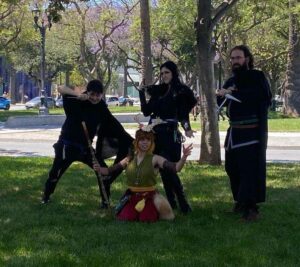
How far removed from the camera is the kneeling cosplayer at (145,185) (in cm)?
721

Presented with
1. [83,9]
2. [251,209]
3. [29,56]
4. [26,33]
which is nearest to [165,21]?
[83,9]

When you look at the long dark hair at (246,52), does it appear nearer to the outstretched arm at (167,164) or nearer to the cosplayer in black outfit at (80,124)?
the outstretched arm at (167,164)

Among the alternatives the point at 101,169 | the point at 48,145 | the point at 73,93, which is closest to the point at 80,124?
the point at 73,93

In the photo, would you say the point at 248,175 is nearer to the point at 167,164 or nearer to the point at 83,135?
the point at 167,164

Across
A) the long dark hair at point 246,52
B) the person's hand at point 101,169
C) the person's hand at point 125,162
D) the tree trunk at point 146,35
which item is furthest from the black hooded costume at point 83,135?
the tree trunk at point 146,35

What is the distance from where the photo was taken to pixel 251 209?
24.1 ft

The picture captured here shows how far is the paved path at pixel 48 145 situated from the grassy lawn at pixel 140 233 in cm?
820

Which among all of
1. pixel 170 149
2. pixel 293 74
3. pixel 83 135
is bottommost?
pixel 170 149

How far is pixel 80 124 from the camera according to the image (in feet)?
26.3

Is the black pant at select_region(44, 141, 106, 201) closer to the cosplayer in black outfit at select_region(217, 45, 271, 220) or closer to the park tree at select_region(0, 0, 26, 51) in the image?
the cosplayer in black outfit at select_region(217, 45, 271, 220)

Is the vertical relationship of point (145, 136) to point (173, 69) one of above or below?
below

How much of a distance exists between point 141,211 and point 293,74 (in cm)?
3072

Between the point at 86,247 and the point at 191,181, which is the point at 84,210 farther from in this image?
the point at 191,181

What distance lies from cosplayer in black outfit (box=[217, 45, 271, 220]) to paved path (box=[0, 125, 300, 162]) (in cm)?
951
